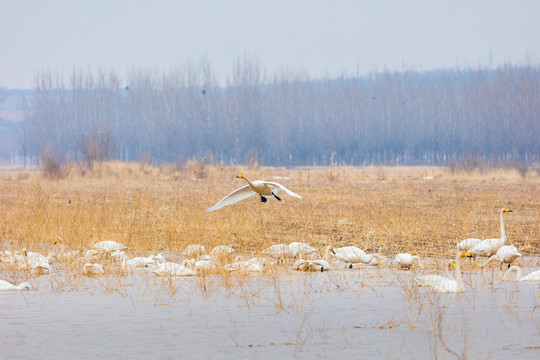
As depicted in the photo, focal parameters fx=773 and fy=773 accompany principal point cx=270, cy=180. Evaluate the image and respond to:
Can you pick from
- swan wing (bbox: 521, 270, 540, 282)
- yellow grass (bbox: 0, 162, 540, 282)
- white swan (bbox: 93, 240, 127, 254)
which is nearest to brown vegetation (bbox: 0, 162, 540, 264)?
yellow grass (bbox: 0, 162, 540, 282)

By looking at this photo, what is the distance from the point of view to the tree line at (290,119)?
74.6 meters

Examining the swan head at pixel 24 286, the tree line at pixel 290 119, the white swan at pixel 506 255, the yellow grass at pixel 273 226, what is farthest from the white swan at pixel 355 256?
the tree line at pixel 290 119

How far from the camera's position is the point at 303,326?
19.6ft

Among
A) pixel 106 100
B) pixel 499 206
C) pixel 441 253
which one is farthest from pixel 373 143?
pixel 441 253

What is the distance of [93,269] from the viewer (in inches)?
328

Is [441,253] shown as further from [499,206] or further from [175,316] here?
[499,206]

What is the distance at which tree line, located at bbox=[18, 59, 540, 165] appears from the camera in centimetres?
7462

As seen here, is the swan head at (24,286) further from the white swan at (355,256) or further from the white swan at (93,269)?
the white swan at (355,256)

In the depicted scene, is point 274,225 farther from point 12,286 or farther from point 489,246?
point 12,286

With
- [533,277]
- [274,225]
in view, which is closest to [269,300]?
[533,277]

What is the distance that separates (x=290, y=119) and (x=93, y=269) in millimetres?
74388

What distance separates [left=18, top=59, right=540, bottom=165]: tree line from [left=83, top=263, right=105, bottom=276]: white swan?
64.3 meters

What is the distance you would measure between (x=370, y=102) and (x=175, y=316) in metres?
78.5

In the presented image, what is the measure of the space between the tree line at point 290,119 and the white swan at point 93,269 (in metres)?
64.3
